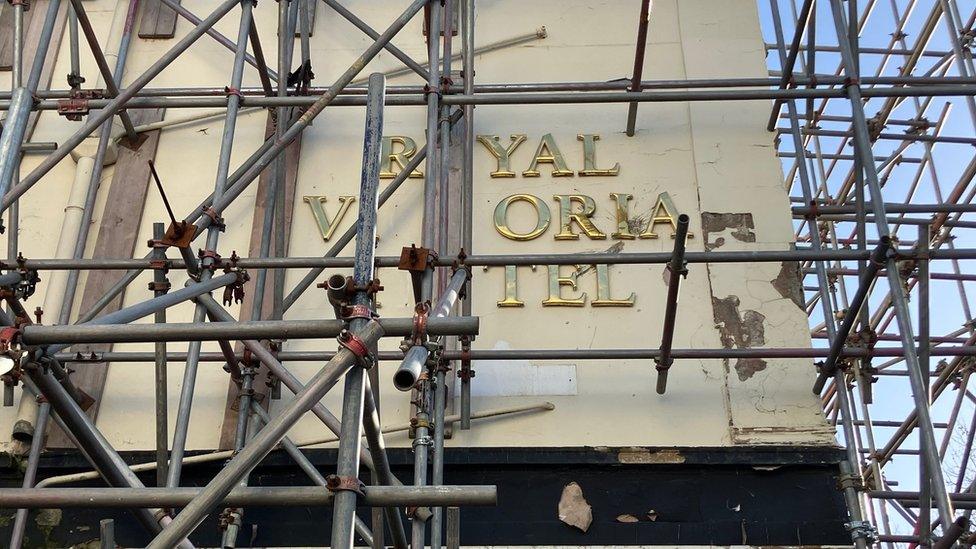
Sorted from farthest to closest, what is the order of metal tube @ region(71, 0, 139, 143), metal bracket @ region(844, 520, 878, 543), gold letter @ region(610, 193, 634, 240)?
1. gold letter @ region(610, 193, 634, 240)
2. metal tube @ region(71, 0, 139, 143)
3. metal bracket @ region(844, 520, 878, 543)

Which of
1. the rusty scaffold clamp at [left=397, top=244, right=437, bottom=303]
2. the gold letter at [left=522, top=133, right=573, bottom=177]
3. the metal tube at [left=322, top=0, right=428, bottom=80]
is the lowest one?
the rusty scaffold clamp at [left=397, top=244, right=437, bottom=303]

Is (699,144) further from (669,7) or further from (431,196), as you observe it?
(431,196)

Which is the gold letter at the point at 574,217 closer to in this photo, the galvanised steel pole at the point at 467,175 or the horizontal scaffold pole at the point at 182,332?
the galvanised steel pole at the point at 467,175

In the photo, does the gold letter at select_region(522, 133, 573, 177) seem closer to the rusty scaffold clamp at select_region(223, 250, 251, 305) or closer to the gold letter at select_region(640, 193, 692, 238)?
the gold letter at select_region(640, 193, 692, 238)

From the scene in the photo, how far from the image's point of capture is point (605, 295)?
794 centimetres

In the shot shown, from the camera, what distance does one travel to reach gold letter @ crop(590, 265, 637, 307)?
7.89 metres

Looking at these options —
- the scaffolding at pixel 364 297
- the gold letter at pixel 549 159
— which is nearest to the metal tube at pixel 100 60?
the scaffolding at pixel 364 297

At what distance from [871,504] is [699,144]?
17.7 ft

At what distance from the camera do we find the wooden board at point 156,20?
9.41 meters

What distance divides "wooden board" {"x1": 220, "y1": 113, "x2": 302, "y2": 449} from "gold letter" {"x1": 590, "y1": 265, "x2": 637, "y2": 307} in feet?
7.25

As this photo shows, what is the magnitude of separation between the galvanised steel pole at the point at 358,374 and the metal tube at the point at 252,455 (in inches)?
3.1

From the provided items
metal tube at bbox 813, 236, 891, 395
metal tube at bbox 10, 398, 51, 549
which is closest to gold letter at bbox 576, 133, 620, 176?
metal tube at bbox 813, 236, 891, 395

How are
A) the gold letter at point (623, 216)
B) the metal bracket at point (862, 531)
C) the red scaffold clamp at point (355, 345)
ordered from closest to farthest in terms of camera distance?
the red scaffold clamp at point (355, 345)
the metal bracket at point (862, 531)
the gold letter at point (623, 216)

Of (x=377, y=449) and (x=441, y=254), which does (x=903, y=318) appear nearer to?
(x=441, y=254)
